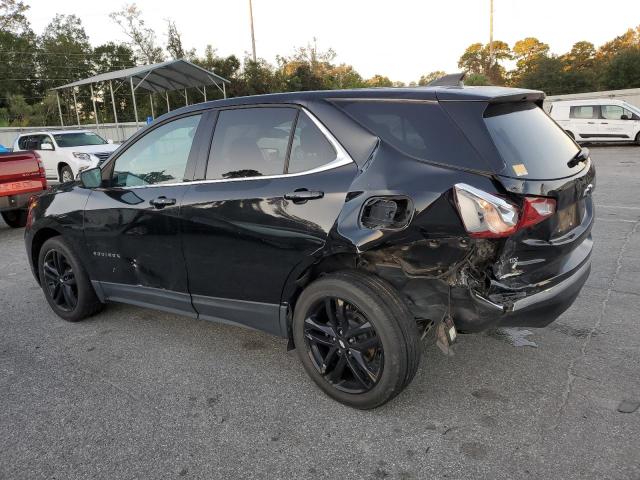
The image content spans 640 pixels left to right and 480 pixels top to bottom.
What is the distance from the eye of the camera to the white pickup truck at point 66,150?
1420cm

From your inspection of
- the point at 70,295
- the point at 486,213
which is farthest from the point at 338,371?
the point at 70,295

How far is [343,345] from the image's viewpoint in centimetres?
284

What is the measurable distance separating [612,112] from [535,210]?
1861 centimetres

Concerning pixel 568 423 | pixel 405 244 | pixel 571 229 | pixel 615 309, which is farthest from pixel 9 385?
pixel 615 309

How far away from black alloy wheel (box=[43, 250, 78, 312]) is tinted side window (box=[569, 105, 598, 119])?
62.4 feet

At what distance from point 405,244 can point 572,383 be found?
1371mm

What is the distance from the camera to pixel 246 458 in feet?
8.14

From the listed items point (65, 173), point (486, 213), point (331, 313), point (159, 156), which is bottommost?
point (331, 313)

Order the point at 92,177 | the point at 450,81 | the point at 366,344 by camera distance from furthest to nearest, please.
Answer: the point at 92,177 → the point at 450,81 → the point at 366,344

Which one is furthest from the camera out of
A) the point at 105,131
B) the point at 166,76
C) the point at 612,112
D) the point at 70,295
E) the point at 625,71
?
the point at 625,71

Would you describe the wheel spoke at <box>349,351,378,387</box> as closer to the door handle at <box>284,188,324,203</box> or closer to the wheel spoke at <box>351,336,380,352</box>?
the wheel spoke at <box>351,336,380,352</box>

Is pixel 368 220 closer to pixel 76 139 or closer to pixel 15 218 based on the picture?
pixel 15 218

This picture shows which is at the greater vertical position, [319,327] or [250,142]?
[250,142]

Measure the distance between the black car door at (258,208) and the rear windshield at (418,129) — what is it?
0.78ft
